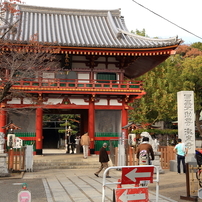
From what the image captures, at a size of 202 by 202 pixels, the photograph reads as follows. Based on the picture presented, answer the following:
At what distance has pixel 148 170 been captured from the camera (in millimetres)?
7293

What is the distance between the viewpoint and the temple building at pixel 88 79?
2272 cm

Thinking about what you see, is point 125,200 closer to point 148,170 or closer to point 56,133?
point 148,170

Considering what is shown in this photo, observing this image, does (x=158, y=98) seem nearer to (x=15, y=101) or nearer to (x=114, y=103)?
(x=114, y=103)

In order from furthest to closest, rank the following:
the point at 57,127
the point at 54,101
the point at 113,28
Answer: the point at 57,127
the point at 113,28
the point at 54,101

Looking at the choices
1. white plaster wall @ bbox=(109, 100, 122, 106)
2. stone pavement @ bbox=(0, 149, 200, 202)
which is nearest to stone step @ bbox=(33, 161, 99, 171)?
stone pavement @ bbox=(0, 149, 200, 202)

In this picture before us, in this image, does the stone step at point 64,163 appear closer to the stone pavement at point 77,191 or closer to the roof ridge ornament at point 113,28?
the stone pavement at point 77,191

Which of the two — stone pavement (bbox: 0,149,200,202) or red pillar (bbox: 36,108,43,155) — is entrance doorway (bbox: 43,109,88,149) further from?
stone pavement (bbox: 0,149,200,202)

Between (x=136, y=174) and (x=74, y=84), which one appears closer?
(x=136, y=174)

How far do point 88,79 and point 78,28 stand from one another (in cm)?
640

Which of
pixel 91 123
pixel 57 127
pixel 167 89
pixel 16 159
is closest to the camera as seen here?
pixel 16 159

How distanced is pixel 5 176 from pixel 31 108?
8.90 m

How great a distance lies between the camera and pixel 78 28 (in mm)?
28000

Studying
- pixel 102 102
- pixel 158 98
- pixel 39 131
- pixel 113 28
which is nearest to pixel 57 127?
pixel 158 98

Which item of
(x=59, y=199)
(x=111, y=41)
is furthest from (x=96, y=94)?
(x=59, y=199)
